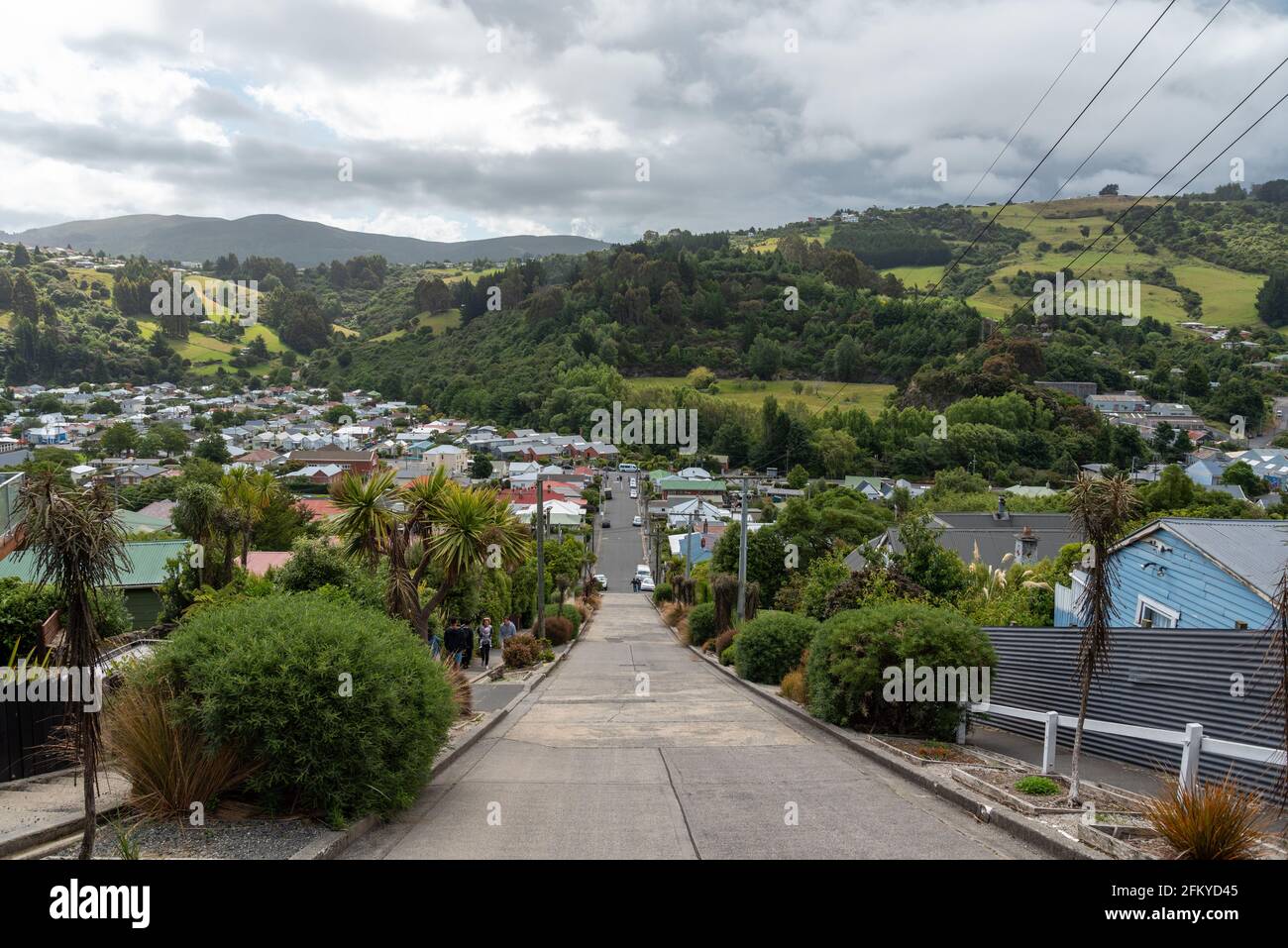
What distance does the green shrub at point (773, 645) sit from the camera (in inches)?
723

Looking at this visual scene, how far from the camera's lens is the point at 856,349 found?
128500 mm

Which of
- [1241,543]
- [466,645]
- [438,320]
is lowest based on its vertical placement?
[466,645]

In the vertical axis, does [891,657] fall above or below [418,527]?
below

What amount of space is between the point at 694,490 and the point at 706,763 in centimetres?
8123

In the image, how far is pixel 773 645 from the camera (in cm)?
1881

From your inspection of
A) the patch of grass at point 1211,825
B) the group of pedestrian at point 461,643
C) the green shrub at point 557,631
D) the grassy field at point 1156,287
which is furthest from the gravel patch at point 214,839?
the grassy field at point 1156,287

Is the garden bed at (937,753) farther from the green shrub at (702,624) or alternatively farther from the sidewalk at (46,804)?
the green shrub at (702,624)

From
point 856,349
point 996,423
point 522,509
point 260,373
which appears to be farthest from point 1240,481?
point 260,373

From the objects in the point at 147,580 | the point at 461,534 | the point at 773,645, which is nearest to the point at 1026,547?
the point at 773,645

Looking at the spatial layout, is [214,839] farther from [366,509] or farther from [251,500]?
[251,500]

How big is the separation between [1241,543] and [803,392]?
373ft

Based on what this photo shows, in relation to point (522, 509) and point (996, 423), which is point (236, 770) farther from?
point (996, 423)

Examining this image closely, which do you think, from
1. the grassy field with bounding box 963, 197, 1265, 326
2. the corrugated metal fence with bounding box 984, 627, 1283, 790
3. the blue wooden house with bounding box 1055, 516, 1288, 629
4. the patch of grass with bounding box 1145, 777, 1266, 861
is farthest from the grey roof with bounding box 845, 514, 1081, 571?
the grassy field with bounding box 963, 197, 1265, 326

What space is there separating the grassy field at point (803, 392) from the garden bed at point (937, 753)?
104859mm
